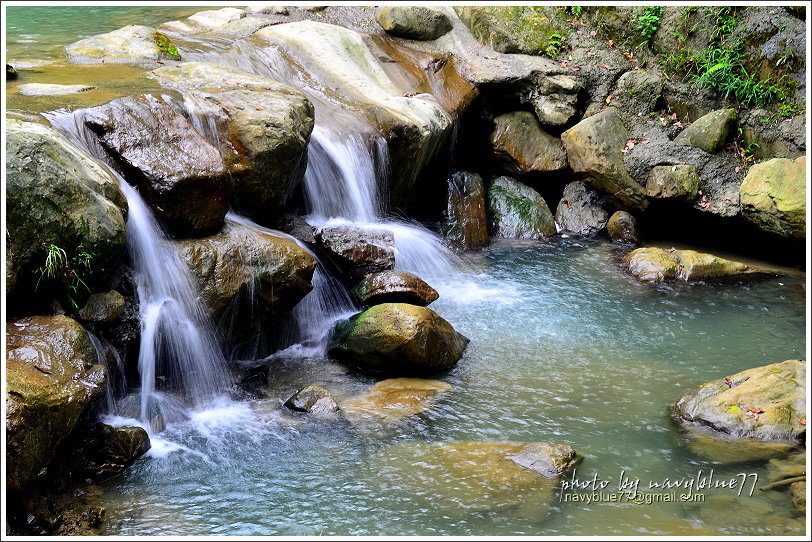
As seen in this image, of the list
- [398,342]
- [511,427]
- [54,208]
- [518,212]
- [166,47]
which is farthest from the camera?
[518,212]

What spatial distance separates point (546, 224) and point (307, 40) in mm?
4899

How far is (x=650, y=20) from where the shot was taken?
11727 millimetres

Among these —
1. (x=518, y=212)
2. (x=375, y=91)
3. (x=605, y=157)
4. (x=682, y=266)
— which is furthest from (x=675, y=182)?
(x=375, y=91)

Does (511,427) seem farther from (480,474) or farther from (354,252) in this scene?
(354,252)

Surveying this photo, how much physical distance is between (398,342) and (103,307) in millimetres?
2644

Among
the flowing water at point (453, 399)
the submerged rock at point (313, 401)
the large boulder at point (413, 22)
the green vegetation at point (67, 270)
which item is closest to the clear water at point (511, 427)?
the flowing water at point (453, 399)

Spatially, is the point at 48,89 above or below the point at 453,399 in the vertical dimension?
above

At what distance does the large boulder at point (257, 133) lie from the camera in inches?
279

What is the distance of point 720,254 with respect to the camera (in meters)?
10.4

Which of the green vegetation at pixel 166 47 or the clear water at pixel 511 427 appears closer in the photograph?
the clear water at pixel 511 427

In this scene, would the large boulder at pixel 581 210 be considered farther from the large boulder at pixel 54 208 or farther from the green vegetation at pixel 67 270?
the green vegetation at pixel 67 270

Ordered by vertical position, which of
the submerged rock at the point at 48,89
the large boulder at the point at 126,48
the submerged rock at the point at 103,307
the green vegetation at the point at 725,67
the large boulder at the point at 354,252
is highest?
the green vegetation at the point at 725,67

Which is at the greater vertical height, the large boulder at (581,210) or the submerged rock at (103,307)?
the large boulder at (581,210)

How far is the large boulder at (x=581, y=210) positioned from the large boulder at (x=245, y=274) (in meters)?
5.82
